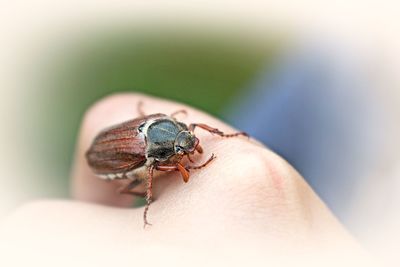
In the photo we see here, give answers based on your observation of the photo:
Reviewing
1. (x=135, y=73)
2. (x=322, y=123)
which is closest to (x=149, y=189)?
(x=322, y=123)

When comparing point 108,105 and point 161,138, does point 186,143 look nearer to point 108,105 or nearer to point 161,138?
point 161,138

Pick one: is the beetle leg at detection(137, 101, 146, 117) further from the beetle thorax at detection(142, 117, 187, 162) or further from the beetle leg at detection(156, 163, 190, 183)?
the beetle leg at detection(156, 163, 190, 183)

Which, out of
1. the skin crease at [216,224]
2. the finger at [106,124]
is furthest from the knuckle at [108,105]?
the skin crease at [216,224]

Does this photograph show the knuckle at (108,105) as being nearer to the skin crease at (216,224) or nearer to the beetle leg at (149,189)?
the beetle leg at (149,189)

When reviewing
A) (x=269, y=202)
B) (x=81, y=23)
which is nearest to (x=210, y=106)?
(x=81, y=23)

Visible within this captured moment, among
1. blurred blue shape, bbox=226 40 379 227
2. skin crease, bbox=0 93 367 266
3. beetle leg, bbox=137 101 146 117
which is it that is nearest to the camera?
skin crease, bbox=0 93 367 266

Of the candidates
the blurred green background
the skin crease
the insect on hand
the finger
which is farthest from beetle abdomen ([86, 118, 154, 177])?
the blurred green background
